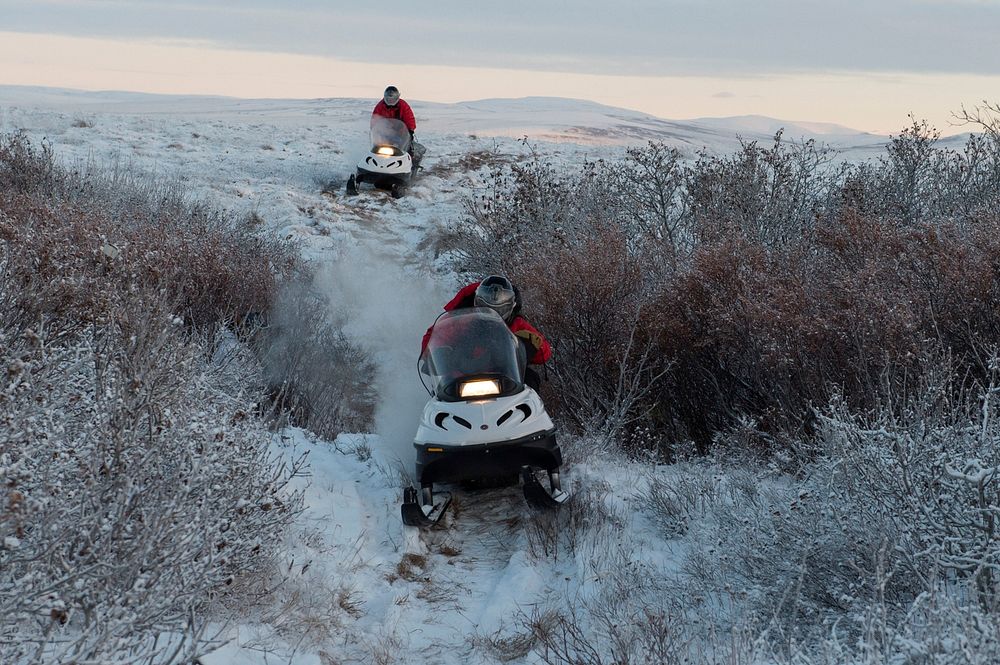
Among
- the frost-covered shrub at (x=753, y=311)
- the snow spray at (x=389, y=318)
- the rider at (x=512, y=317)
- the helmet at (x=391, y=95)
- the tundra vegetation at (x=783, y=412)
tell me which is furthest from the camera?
the helmet at (x=391, y=95)

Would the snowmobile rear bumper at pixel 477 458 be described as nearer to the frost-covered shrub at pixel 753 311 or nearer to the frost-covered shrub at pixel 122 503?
the frost-covered shrub at pixel 122 503

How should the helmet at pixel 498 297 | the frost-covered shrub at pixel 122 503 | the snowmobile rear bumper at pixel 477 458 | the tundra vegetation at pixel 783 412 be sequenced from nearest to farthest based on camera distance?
the frost-covered shrub at pixel 122 503 → the tundra vegetation at pixel 783 412 → the snowmobile rear bumper at pixel 477 458 → the helmet at pixel 498 297

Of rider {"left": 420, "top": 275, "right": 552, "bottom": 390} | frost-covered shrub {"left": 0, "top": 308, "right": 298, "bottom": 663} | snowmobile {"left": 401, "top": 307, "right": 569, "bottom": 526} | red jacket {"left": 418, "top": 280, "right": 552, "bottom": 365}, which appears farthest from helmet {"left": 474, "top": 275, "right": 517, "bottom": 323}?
frost-covered shrub {"left": 0, "top": 308, "right": 298, "bottom": 663}

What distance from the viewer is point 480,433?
5.38 m

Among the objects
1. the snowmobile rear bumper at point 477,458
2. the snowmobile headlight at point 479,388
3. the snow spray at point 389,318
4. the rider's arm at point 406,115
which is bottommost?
the snow spray at point 389,318

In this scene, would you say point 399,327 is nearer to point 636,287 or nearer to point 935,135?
point 636,287

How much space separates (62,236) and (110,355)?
3474mm

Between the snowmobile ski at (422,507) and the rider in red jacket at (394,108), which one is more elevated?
the rider in red jacket at (394,108)

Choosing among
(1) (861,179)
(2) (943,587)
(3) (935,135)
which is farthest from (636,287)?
(3) (935,135)

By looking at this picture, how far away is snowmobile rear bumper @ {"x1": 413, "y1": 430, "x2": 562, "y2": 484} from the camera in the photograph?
536 cm

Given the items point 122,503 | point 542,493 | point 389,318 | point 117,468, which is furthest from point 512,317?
point 389,318

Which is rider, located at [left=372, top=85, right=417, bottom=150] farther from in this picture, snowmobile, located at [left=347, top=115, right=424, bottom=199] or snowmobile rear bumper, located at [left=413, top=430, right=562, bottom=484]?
snowmobile rear bumper, located at [left=413, top=430, right=562, bottom=484]

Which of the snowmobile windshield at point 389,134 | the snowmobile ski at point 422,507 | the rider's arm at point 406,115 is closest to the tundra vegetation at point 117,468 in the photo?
Result: the snowmobile ski at point 422,507

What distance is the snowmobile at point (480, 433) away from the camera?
537cm
